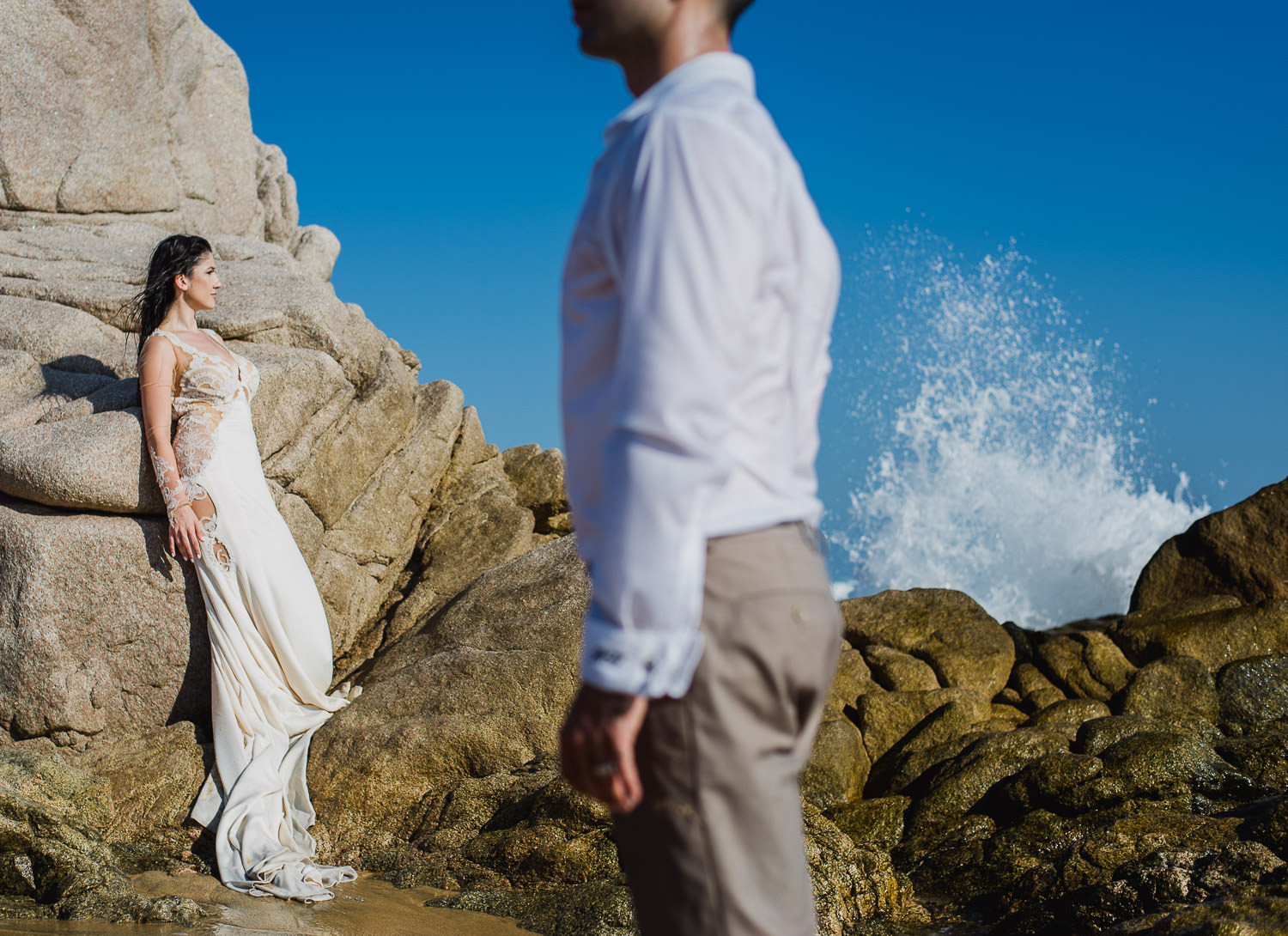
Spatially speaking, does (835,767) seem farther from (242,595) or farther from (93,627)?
(93,627)

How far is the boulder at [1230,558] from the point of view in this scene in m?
9.98

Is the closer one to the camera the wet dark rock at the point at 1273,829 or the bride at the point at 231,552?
the wet dark rock at the point at 1273,829

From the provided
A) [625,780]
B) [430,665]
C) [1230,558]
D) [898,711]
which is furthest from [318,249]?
[625,780]

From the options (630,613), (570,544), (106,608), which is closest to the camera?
(630,613)

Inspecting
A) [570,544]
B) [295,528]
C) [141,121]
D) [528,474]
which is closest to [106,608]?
[295,528]

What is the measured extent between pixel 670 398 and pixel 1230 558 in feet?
34.0

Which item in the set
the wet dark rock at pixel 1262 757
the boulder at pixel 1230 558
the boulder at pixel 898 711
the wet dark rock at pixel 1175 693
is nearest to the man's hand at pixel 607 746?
the wet dark rock at pixel 1262 757

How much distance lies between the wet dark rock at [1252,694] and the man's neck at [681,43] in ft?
26.1

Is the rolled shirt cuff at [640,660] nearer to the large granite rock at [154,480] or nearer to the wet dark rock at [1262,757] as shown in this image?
the large granite rock at [154,480]

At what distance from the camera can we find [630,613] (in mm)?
1475

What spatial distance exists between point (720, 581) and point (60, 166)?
10.3 m

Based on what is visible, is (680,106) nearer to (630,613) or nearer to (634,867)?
(630,613)

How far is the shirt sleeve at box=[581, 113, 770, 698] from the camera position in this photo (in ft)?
4.81

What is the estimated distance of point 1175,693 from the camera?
8.19 metres
